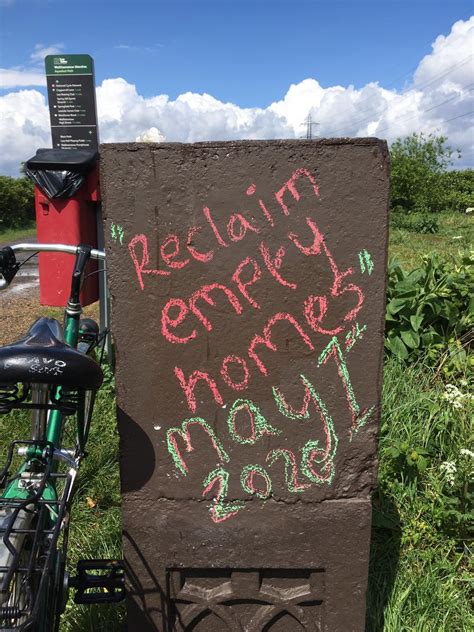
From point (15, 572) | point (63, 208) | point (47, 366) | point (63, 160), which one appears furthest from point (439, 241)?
point (15, 572)

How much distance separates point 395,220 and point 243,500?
18.5m

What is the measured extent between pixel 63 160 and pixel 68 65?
2.50ft

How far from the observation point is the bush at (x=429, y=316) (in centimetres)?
378

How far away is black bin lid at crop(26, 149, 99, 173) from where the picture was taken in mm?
3695

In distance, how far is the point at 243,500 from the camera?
6.76ft

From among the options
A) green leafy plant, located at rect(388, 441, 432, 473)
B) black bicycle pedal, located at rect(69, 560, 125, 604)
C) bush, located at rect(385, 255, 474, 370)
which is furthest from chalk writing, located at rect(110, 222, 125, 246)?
bush, located at rect(385, 255, 474, 370)

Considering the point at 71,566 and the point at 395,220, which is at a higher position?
the point at 395,220

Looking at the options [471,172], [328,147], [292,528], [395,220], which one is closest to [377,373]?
[292,528]

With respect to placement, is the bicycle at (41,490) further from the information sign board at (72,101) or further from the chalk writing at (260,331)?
the information sign board at (72,101)

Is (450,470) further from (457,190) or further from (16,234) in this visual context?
(457,190)

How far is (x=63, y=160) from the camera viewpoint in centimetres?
370

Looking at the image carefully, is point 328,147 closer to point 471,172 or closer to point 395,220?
point 395,220

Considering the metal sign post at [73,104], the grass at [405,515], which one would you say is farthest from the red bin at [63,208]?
the grass at [405,515]

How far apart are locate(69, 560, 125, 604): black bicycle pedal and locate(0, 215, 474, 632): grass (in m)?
0.41
